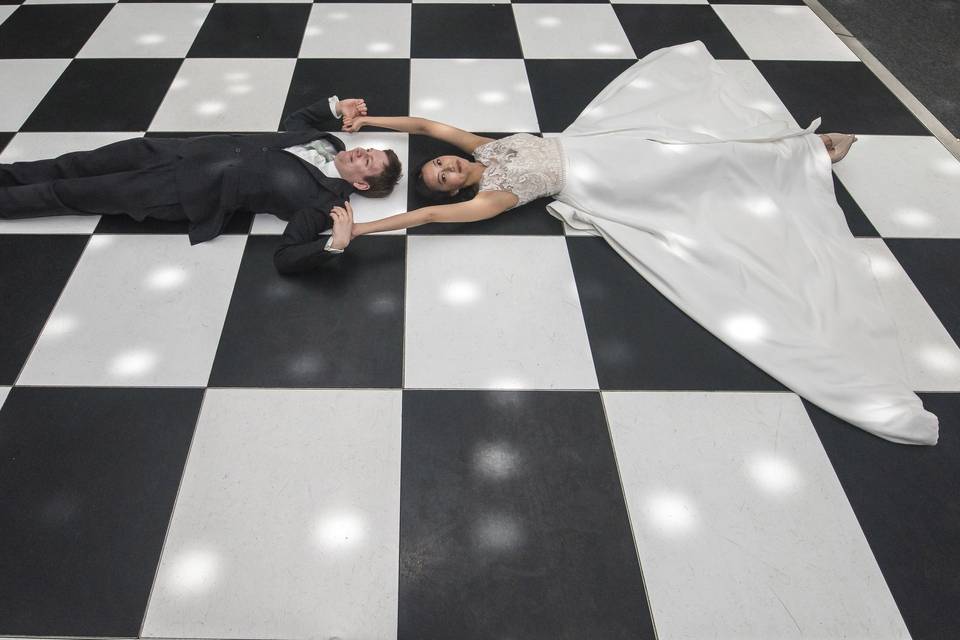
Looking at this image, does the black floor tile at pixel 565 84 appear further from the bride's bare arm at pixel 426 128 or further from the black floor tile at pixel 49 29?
the black floor tile at pixel 49 29

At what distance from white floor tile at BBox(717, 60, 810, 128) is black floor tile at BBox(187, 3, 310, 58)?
167 cm

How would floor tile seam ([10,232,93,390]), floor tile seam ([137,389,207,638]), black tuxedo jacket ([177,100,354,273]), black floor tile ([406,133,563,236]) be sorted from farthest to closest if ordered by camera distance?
black floor tile ([406,133,563,236]) → black tuxedo jacket ([177,100,354,273]) → floor tile seam ([10,232,93,390]) → floor tile seam ([137,389,207,638])

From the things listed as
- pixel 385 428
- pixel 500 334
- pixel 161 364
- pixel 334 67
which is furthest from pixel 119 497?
pixel 334 67

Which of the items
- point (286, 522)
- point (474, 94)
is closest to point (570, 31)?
point (474, 94)

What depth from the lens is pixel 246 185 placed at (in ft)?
5.30

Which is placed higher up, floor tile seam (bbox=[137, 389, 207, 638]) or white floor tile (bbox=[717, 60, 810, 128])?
white floor tile (bbox=[717, 60, 810, 128])

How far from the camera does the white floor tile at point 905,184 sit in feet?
5.89

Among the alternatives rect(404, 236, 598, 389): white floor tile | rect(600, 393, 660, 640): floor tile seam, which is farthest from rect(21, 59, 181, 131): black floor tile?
rect(600, 393, 660, 640): floor tile seam

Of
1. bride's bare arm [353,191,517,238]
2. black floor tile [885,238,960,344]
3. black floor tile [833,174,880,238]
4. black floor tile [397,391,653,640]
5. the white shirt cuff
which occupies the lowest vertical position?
black floor tile [397,391,653,640]

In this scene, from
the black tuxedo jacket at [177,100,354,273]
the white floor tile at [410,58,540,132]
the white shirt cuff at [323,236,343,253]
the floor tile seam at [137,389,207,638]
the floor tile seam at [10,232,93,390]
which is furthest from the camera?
the white floor tile at [410,58,540,132]

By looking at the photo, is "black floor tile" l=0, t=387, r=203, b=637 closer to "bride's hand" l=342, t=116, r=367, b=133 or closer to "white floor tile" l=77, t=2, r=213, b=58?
"bride's hand" l=342, t=116, r=367, b=133

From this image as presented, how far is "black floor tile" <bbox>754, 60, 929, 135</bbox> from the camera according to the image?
213 centimetres

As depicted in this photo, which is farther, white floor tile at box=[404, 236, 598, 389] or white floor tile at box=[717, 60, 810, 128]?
white floor tile at box=[717, 60, 810, 128]

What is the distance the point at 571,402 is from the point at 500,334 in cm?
25
